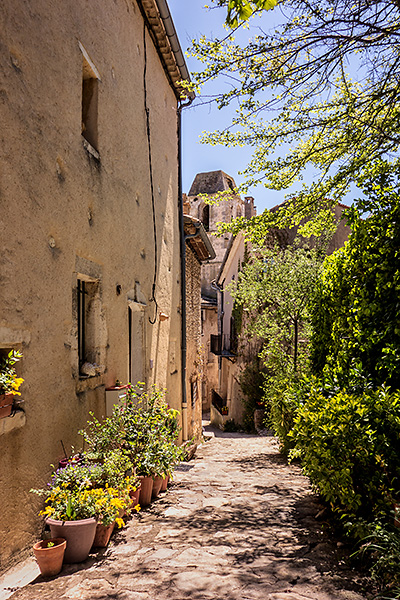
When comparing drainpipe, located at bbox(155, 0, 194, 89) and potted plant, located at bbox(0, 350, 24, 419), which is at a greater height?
drainpipe, located at bbox(155, 0, 194, 89)

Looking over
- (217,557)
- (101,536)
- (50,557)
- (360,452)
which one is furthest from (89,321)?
(360,452)

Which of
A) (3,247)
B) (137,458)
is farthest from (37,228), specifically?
(137,458)

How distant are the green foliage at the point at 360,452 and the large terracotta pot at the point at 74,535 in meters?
1.71

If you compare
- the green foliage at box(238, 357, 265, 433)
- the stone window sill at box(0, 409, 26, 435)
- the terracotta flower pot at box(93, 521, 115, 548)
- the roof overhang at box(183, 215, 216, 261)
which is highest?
the roof overhang at box(183, 215, 216, 261)

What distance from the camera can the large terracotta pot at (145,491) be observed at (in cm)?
466

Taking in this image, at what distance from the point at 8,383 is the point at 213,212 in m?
31.7

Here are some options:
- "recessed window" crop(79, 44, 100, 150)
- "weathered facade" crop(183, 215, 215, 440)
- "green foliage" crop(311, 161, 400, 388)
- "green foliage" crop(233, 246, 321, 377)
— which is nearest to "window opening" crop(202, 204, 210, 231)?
"weathered facade" crop(183, 215, 215, 440)

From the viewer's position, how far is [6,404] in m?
3.03

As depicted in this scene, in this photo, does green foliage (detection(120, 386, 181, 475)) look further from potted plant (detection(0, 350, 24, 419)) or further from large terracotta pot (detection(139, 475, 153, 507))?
potted plant (detection(0, 350, 24, 419))

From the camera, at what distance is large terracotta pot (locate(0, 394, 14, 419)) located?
117 inches

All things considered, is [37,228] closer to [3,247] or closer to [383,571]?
[3,247]

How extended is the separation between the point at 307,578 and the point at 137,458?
2.29 metres

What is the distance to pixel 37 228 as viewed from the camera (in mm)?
3668

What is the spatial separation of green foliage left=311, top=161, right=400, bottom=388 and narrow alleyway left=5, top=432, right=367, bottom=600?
1450mm
